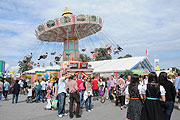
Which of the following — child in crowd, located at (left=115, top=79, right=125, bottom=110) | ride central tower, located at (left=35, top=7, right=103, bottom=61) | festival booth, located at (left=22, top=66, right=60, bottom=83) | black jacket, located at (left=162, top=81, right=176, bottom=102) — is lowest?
child in crowd, located at (left=115, top=79, right=125, bottom=110)

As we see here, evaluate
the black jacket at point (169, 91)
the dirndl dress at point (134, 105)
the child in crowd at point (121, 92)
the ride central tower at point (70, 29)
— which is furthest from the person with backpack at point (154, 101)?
the ride central tower at point (70, 29)

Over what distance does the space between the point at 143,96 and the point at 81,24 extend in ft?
62.8

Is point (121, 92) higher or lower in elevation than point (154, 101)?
lower

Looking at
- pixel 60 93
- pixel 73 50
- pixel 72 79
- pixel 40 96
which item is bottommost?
pixel 40 96

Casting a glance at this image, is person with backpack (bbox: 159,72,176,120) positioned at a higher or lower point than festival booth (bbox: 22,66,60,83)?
lower

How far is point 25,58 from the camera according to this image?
83.6 ft

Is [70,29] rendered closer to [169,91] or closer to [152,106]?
[169,91]

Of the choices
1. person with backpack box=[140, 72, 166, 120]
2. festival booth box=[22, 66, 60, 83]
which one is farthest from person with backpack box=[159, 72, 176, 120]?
festival booth box=[22, 66, 60, 83]

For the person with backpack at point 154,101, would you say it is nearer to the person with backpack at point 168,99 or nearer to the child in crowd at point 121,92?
the person with backpack at point 168,99

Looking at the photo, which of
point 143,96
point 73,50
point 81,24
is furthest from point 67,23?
point 143,96

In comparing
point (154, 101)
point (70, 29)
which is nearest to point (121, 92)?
point (154, 101)

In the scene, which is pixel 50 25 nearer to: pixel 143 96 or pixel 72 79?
pixel 72 79

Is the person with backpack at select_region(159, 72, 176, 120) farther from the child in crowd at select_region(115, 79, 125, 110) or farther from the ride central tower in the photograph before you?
the ride central tower

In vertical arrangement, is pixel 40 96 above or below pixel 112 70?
below
